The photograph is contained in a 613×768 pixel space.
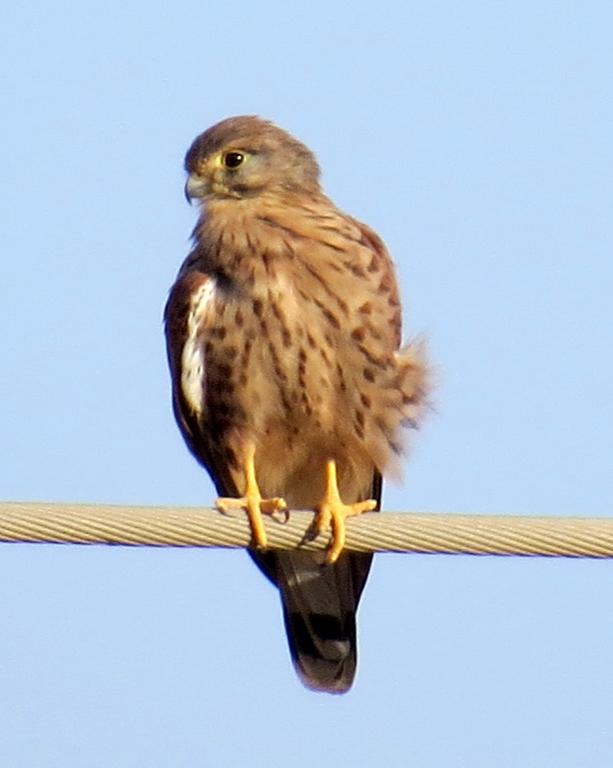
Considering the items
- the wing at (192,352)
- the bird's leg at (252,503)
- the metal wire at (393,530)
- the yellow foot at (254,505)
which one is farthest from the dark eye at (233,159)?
the metal wire at (393,530)

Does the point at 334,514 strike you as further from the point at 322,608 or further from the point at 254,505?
the point at 322,608

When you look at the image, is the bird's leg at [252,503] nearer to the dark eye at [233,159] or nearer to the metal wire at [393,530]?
the metal wire at [393,530]

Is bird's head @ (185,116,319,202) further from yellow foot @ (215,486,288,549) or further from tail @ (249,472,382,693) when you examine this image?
tail @ (249,472,382,693)

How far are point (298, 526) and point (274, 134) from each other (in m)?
1.40

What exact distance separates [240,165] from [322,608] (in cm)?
147

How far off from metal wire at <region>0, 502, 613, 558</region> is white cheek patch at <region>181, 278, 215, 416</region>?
4.55 feet

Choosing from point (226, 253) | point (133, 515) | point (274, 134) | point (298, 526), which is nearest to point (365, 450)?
point (298, 526)

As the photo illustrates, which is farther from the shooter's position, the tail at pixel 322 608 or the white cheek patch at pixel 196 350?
the tail at pixel 322 608

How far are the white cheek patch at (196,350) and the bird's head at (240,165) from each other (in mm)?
453

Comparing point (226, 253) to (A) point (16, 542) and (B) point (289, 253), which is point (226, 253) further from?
(A) point (16, 542)

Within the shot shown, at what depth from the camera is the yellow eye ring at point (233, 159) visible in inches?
243

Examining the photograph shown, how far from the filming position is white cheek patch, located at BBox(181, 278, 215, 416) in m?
5.77

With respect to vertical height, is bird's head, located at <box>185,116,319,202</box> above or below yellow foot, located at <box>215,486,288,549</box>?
above

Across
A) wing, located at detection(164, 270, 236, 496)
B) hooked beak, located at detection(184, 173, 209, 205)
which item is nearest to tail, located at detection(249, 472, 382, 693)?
wing, located at detection(164, 270, 236, 496)
